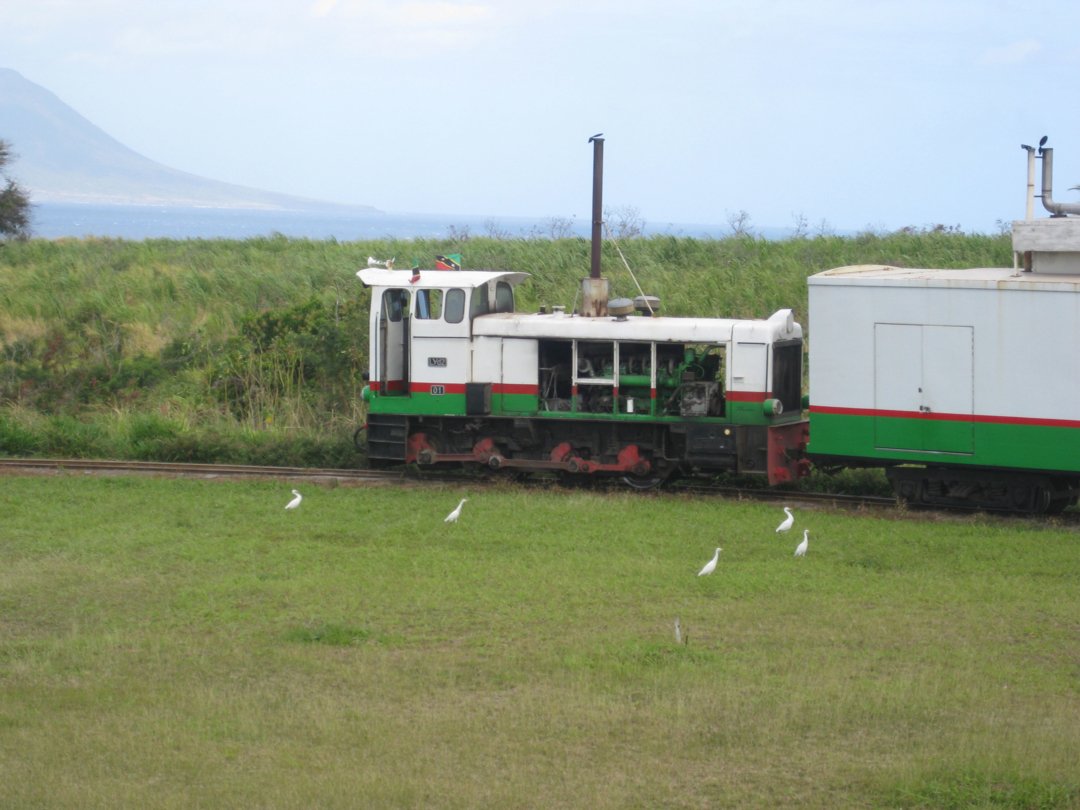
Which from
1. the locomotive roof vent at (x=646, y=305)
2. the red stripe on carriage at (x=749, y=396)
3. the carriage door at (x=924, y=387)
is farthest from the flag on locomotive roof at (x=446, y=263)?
the carriage door at (x=924, y=387)

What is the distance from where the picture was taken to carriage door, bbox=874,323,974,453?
49.3 ft

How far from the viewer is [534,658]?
10117 mm

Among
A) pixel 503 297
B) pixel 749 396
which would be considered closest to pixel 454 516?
pixel 749 396

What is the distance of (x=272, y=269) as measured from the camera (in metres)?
35.5

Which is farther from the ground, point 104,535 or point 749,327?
point 749,327

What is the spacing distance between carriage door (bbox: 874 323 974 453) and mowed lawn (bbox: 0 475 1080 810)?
963 millimetres

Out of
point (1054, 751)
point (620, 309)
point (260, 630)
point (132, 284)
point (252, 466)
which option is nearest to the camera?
point (1054, 751)

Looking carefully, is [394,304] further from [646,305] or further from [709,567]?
[709,567]

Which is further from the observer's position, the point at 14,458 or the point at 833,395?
the point at 14,458

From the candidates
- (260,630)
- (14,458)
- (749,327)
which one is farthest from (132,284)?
Result: (260,630)

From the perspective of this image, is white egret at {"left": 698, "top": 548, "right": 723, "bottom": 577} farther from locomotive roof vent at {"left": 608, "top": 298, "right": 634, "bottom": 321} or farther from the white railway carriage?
locomotive roof vent at {"left": 608, "top": 298, "right": 634, "bottom": 321}

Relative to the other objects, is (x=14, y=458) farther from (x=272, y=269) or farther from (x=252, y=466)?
(x=272, y=269)

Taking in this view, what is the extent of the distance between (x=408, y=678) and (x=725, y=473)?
8.99m

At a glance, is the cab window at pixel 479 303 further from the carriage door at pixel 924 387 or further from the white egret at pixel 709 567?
the white egret at pixel 709 567
